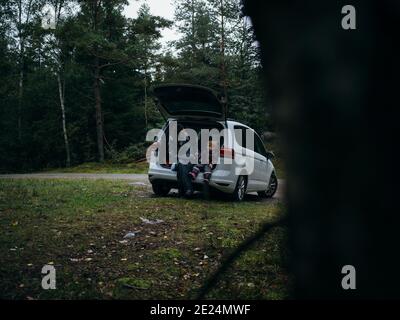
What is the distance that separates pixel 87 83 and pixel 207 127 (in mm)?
23491

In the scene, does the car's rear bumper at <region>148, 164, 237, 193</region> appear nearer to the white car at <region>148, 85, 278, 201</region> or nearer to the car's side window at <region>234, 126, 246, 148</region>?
the white car at <region>148, 85, 278, 201</region>

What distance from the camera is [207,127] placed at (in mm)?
9062

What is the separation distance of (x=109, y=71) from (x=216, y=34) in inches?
341

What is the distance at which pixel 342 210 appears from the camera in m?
1.04

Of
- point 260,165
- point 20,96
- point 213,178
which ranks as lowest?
point 213,178

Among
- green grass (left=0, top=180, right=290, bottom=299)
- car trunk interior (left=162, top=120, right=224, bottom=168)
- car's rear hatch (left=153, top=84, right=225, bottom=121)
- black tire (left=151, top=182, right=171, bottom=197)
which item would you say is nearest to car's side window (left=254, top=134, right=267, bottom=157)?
car trunk interior (left=162, top=120, right=224, bottom=168)

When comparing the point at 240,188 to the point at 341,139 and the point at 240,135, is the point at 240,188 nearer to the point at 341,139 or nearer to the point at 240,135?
the point at 240,135

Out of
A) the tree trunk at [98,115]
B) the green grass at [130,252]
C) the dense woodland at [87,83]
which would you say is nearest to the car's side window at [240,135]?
the green grass at [130,252]

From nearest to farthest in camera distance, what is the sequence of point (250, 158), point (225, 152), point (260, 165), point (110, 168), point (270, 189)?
point (225, 152) → point (250, 158) → point (260, 165) → point (270, 189) → point (110, 168)

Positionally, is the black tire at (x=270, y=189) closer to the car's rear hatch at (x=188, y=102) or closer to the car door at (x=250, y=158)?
the car door at (x=250, y=158)

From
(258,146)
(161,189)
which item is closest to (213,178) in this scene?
(161,189)

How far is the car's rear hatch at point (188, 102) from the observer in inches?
303
